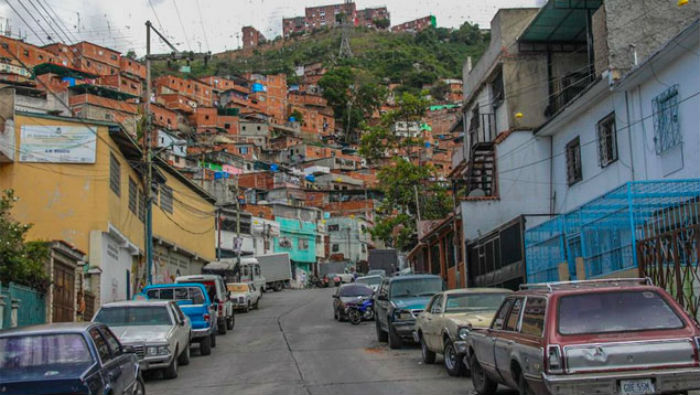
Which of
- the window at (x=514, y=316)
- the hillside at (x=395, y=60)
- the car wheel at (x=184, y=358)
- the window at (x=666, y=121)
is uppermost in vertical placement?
the hillside at (x=395, y=60)

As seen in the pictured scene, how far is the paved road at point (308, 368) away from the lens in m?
13.4

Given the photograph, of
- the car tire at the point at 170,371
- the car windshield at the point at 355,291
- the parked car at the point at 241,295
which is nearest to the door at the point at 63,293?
the car tire at the point at 170,371

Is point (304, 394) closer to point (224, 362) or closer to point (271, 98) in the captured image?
point (224, 362)

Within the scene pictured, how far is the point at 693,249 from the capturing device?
46.1ft

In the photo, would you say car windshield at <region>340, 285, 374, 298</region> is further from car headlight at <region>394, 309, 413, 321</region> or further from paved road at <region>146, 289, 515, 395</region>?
car headlight at <region>394, 309, 413, 321</region>

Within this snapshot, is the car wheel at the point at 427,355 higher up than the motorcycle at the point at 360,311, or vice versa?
the motorcycle at the point at 360,311

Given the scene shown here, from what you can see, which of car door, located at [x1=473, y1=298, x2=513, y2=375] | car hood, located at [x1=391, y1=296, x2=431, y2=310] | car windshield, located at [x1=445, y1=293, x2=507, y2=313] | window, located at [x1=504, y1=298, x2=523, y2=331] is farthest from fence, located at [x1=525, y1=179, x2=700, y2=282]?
window, located at [x1=504, y1=298, x2=523, y2=331]

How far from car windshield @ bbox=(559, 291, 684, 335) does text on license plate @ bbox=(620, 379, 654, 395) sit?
0.58m

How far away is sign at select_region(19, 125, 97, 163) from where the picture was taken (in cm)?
2855

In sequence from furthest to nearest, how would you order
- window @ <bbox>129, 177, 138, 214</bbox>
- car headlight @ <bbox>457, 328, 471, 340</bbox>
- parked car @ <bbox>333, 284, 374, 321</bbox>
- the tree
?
window @ <bbox>129, 177, 138, 214</bbox> → parked car @ <bbox>333, 284, 374, 321</bbox> → the tree → car headlight @ <bbox>457, 328, 471, 340</bbox>

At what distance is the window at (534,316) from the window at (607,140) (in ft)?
46.3

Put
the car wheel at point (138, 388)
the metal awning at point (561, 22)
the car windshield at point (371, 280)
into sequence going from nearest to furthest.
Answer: the car wheel at point (138, 388), the metal awning at point (561, 22), the car windshield at point (371, 280)

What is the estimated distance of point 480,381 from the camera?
11875 millimetres

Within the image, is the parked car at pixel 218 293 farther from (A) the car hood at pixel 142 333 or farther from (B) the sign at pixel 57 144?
(A) the car hood at pixel 142 333
